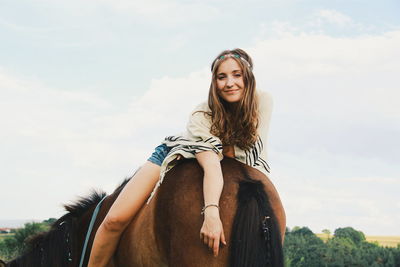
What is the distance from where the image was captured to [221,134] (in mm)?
3527

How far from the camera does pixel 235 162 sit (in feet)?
11.4

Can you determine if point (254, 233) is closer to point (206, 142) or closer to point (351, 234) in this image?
point (206, 142)

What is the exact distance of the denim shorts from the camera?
12.3 ft

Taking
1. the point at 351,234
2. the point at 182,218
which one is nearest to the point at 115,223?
the point at 182,218

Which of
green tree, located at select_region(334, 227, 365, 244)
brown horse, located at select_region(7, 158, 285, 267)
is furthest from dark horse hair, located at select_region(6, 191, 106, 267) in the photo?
green tree, located at select_region(334, 227, 365, 244)

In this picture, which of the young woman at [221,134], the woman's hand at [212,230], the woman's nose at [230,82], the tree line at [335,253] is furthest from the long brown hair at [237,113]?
the tree line at [335,253]

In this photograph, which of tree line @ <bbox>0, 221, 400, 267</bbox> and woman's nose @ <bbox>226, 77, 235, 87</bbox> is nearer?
woman's nose @ <bbox>226, 77, 235, 87</bbox>

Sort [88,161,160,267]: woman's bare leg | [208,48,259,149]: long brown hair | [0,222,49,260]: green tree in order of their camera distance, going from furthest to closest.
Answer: [0,222,49,260]: green tree → [88,161,160,267]: woman's bare leg → [208,48,259,149]: long brown hair

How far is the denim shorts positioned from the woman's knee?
57cm

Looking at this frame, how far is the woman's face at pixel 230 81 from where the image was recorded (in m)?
3.59

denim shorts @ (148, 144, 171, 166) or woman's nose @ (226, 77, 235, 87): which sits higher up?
woman's nose @ (226, 77, 235, 87)

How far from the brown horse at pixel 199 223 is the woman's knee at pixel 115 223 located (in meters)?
0.06

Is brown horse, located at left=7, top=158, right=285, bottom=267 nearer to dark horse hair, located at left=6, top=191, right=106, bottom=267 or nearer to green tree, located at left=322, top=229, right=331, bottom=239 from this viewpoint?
dark horse hair, located at left=6, top=191, right=106, bottom=267

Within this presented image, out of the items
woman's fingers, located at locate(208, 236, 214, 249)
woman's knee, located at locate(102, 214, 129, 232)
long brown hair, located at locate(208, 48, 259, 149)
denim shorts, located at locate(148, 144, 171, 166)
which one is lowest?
woman's fingers, located at locate(208, 236, 214, 249)
